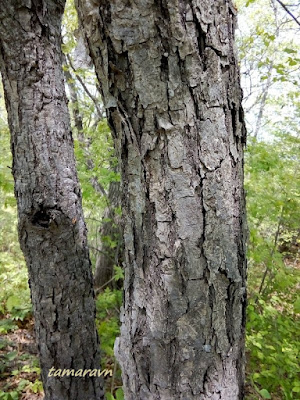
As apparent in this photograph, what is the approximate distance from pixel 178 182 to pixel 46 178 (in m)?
1.39

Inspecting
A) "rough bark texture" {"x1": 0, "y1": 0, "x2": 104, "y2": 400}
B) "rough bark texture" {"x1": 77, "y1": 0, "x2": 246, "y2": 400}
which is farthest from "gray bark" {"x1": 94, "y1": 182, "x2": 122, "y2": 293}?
"rough bark texture" {"x1": 77, "y1": 0, "x2": 246, "y2": 400}

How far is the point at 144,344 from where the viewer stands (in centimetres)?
87

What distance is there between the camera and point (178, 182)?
0.78 metres

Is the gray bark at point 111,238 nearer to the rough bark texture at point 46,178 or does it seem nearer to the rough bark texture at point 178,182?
the rough bark texture at point 46,178

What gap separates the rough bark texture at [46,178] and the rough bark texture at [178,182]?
122 centimetres

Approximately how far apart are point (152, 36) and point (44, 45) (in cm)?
153

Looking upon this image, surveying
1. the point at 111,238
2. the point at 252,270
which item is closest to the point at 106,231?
the point at 111,238

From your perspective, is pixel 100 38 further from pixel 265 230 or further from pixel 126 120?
pixel 265 230

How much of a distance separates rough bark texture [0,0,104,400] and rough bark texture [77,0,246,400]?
122 centimetres

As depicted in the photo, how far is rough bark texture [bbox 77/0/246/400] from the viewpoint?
0.72 metres

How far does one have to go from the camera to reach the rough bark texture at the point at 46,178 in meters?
1.84

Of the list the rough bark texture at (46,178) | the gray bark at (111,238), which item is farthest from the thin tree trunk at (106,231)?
the rough bark texture at (46,178)

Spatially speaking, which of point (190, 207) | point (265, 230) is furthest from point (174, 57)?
point (265, 230)

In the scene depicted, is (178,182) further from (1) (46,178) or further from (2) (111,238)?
(2) (111,238)
